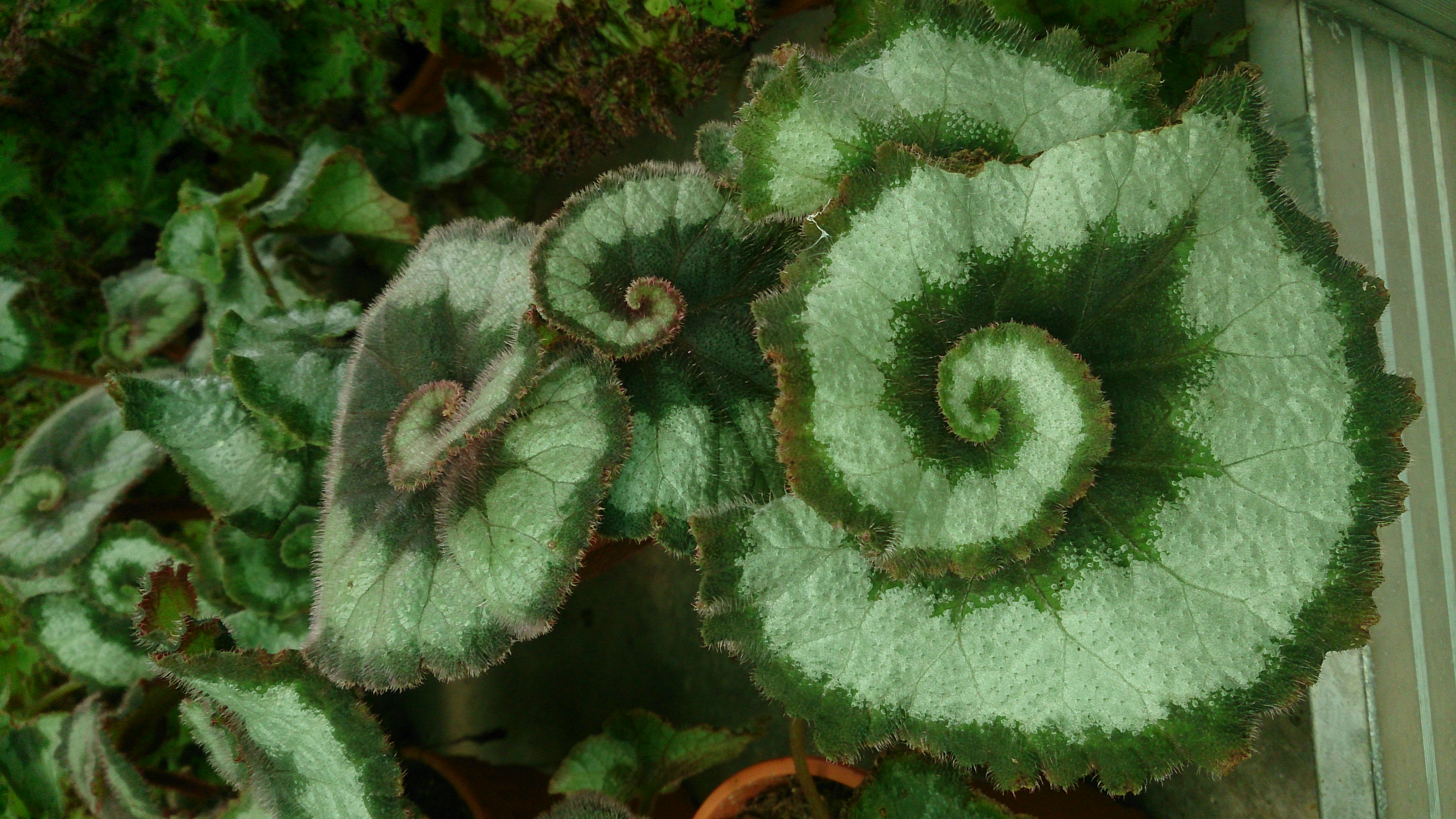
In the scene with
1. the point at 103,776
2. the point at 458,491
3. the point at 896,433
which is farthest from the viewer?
the point at 103,776

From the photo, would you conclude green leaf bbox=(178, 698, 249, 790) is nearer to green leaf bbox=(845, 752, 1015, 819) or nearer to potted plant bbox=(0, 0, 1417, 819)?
potted plant bbox=(0, 0, 1417, 819)

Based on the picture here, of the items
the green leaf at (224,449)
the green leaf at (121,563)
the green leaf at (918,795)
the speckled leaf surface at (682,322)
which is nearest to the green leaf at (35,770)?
the green leaf at (121,563)

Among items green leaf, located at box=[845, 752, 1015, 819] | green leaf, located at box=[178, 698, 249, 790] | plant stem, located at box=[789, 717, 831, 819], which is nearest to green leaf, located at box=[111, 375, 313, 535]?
A: green leaf, located at box=[178, 698, 249, 790]

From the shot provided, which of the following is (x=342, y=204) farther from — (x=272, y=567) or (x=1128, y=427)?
(x=1128, y=427)

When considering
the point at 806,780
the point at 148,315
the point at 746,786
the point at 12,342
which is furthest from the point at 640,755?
the point at 12,342

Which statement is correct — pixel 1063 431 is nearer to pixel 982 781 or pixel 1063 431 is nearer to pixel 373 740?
pixel 982 781
